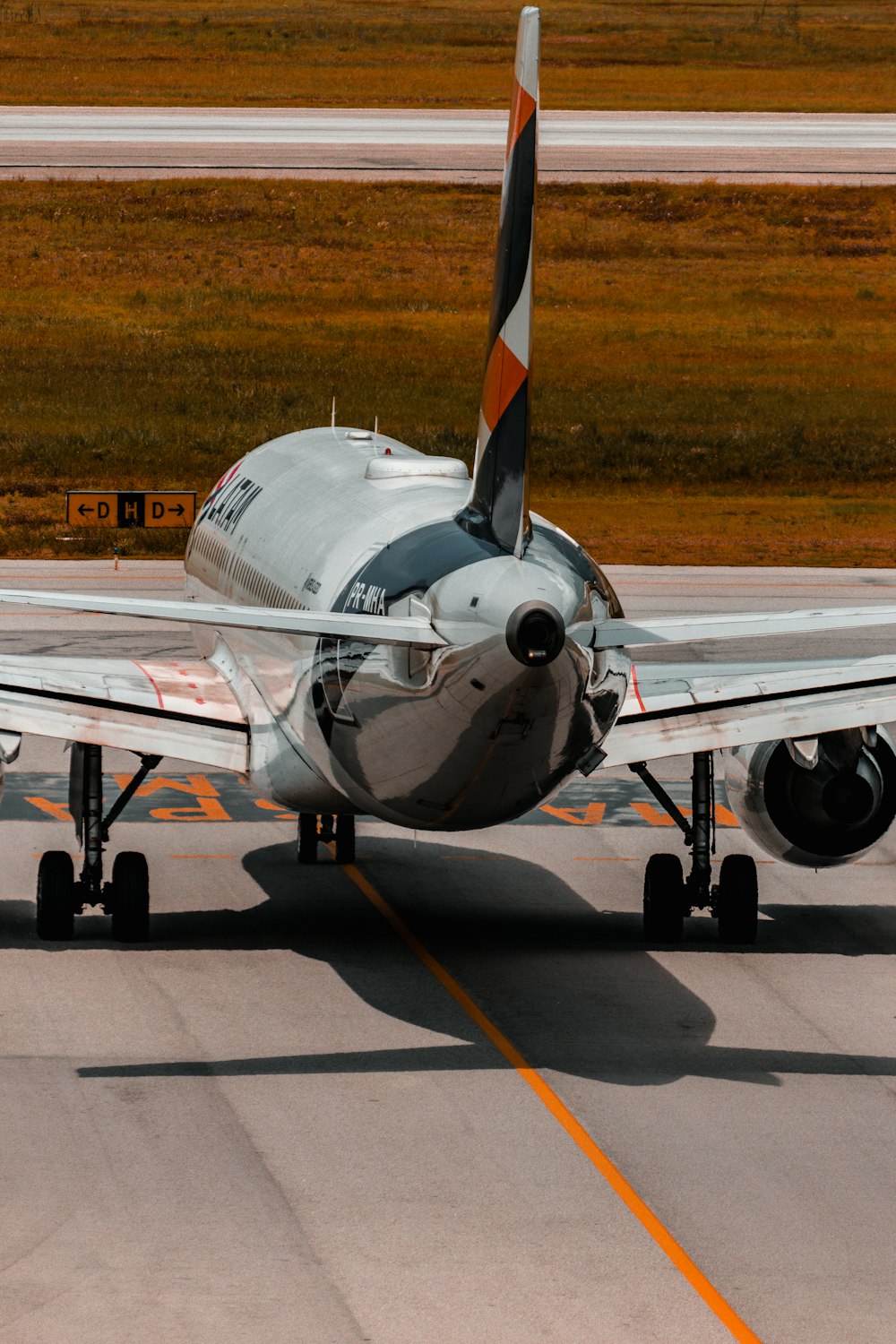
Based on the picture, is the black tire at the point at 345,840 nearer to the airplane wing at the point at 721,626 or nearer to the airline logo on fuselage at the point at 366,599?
the airline logo on fuselage at the point at 366,599

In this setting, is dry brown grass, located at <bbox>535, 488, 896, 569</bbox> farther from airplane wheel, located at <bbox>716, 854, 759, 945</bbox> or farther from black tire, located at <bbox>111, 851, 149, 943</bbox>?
black tire, located at <bbox>111, 851, 149, 943</bbox>

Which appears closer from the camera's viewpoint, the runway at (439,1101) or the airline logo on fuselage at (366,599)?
the runway at (439,1101)

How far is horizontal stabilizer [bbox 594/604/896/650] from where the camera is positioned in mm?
20578

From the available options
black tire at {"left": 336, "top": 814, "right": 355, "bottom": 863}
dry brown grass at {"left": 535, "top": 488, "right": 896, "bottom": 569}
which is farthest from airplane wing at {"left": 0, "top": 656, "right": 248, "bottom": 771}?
dry brown grass at {"left": 535, "top": 488, "right": 896, "bottom": 569}

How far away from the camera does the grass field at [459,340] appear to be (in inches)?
2648

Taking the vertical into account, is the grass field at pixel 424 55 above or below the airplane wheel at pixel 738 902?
above

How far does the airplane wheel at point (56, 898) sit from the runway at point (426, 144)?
74.5m

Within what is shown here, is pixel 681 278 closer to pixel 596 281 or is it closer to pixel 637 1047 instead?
pixel 596 281

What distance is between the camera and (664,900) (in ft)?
82.8

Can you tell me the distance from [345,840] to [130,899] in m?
4.95

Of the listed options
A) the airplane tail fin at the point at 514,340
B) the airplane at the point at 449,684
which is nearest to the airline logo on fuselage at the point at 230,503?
the airplane at the point at 449,684

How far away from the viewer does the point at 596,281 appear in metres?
89.4

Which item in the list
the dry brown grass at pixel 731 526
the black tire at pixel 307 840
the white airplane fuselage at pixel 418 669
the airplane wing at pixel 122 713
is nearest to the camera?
the white airplane fuselage at pixel 418 669

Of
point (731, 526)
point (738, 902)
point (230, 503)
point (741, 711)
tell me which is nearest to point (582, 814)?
point (230, 503)
